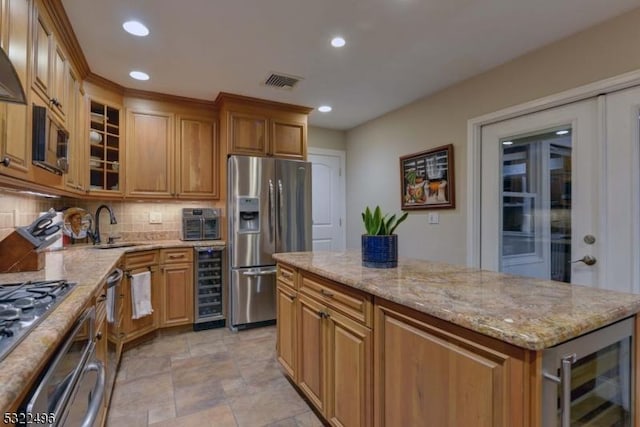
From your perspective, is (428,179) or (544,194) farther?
(428,179)

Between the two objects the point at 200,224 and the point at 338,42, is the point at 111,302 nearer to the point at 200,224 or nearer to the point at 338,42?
the point at 200,224

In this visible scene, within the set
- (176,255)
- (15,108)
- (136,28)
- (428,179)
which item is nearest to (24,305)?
(15,108)

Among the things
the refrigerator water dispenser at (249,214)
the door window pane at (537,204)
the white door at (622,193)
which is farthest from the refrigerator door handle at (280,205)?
the white door at (622,193)

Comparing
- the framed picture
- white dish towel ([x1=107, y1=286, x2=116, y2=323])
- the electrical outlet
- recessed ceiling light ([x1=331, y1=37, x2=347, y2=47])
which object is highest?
recessed ceiling light ([x1=331, y1=37, x2=347, y2=47])

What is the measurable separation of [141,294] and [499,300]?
113 inches

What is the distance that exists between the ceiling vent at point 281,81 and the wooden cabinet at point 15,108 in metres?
1.73

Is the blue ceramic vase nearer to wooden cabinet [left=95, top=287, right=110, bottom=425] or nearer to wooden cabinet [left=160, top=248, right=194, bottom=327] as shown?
wooden cabinet [left=95, top=287, right=110, bottom=425]

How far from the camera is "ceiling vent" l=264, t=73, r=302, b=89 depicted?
2969mm

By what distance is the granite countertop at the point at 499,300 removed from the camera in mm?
875

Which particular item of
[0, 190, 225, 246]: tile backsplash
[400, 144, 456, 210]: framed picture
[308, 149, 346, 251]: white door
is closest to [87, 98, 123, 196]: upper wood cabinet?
[0, 190, 225, 246]: tile backsplash

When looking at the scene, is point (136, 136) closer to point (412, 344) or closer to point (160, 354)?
point (160, 354)

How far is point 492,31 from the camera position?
2250 millimetres

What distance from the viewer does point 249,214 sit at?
11.2 feet

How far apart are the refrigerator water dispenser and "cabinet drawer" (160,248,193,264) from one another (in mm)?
549
